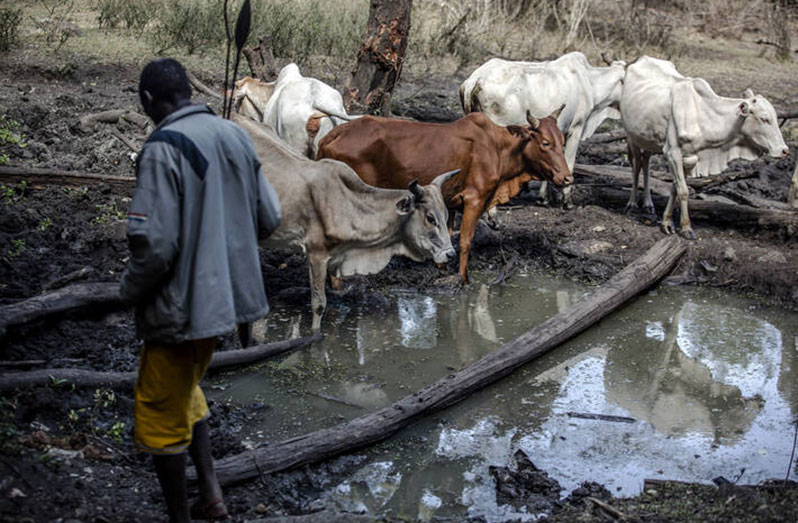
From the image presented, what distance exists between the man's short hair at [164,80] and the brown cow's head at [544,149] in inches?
200

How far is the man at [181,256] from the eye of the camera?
3.49 m

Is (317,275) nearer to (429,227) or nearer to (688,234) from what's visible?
(429,227)

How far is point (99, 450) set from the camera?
457cm

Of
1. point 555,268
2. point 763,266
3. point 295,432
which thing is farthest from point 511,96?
point 295,432

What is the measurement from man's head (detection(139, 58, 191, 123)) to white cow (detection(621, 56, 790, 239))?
7103 mm

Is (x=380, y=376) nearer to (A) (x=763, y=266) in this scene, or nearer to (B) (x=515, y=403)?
(B) (x=515, y=403)

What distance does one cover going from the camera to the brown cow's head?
8.34 meters

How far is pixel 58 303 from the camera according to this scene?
600 centimetres

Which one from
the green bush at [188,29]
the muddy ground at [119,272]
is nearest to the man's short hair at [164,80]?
the muddy ground at [119,272]

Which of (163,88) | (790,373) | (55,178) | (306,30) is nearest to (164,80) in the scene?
(163,88)

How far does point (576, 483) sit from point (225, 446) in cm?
194

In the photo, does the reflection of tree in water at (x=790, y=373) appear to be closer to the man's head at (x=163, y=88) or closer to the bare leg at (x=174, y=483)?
the bare leg at (x=174, y=483)

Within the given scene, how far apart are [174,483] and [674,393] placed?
12.6 ft

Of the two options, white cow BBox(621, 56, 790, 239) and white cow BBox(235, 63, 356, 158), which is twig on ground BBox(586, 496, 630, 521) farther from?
white cow BBox(621, 56, 790, 239)
